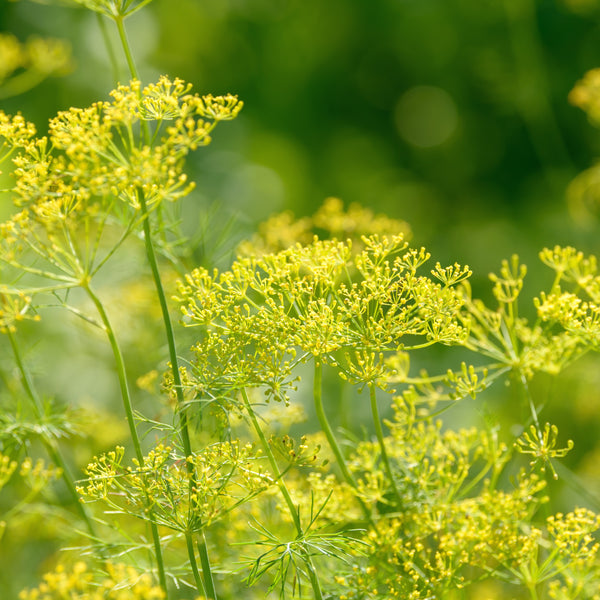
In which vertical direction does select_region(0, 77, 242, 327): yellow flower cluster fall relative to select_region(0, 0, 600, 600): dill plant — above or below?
above

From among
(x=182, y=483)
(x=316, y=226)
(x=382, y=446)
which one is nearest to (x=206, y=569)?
(x=182, y=483)

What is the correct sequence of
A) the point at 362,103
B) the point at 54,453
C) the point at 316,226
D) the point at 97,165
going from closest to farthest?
the point at 97,165, the point at 54,453, the point at 316,226, the point at 362,103

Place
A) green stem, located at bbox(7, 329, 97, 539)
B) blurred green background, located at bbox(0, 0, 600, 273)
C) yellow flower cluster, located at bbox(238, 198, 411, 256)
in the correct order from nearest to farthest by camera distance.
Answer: green stem, located at bbox(7, 329, 97, 539), yellow flower cluster, located at bbox(238, 198, 411, 256), blurred green background, located at bbox(0, 0, 600, 273)

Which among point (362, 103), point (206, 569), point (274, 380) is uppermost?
point (362, 103)

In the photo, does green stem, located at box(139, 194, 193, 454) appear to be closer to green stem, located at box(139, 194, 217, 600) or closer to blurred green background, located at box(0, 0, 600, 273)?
green stem, located at box(139, 194, 217, 600)

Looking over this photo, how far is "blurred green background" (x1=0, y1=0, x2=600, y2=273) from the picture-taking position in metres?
2.92

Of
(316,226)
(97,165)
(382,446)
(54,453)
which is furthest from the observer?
(316,226)

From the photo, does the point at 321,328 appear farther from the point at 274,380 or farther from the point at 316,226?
the point at 316,226

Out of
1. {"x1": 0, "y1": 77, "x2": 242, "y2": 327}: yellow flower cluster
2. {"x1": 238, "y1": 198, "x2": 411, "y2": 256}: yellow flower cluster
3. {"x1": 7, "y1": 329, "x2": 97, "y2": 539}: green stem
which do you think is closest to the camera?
{"x1": 0, "y1": 77, "x2": 242, "y2": 327}: yellow flower cluster

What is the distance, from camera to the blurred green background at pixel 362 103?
115 inches

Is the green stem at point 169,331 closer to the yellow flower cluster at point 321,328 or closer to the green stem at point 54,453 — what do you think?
the yellow flower cluster at point 321,328

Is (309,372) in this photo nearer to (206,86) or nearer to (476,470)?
(476,470)

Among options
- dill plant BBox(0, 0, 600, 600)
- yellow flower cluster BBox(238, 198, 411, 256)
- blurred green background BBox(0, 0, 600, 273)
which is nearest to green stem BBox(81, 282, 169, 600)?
dill plant BBox(0, 0, 600, 600)

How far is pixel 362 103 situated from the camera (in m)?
3.28
